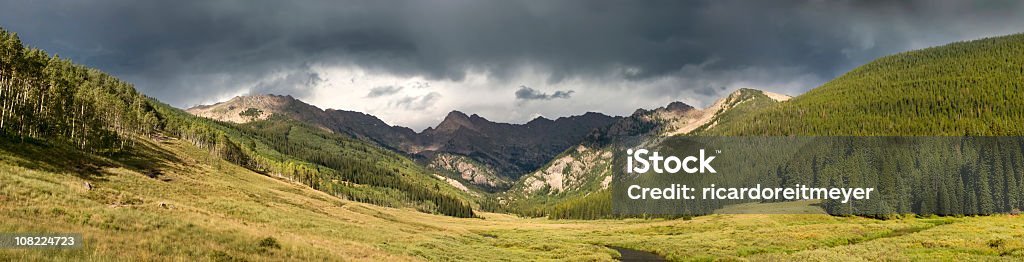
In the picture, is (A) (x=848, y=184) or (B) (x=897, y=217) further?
A: (A) (x=848, y=184)

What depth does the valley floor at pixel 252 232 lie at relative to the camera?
Answer: 26.1 meters

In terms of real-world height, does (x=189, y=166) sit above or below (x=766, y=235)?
above

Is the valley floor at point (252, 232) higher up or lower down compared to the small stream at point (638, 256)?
higher up

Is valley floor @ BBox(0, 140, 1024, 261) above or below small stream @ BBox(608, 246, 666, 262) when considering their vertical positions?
above

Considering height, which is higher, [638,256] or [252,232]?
[252,232]

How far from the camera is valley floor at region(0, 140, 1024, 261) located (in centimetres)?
2614

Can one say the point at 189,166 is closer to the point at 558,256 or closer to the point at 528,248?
the point at 528,248

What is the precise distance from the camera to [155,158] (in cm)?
10894

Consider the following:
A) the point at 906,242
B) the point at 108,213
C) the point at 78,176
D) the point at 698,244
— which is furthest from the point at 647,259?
the point at 78,176

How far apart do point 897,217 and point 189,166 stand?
185262mm

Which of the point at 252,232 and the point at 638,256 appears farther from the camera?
the point at 638,256

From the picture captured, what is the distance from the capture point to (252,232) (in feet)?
117

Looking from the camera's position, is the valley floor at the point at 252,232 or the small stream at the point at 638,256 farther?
the small stream at the point at 638,256

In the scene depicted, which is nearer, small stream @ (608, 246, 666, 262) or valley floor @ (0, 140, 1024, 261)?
valley floor @ (0, 140, 1024, 261)
